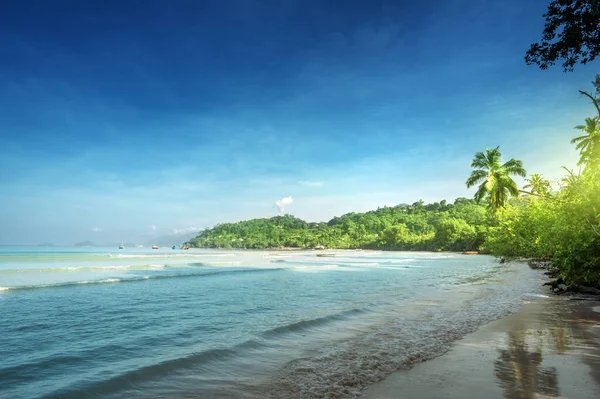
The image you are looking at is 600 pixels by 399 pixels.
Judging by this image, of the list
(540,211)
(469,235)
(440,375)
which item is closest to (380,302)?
(440,375)

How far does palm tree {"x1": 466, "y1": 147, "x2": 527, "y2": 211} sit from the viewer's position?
4506 centimetres

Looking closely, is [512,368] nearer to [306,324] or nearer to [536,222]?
[306,324]

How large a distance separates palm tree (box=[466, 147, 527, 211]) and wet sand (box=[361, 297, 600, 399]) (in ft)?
125

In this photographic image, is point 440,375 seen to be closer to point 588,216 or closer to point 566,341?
point 566,341

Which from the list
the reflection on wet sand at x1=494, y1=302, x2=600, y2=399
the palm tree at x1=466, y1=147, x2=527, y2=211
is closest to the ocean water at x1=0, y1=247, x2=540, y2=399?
the reflection on wet sand at x1=494, y1=302, x2=600, y2=399

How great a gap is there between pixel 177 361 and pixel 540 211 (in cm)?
2611

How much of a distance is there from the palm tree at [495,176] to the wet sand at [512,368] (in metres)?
38.1

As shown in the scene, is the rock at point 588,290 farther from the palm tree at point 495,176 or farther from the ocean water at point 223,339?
the palm tree at point 495,176

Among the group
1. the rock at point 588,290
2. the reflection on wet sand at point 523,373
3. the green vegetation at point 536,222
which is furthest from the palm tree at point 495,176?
the reflection on wet sand at point 523,373

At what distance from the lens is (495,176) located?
45.4 metres

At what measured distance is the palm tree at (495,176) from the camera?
45.1m

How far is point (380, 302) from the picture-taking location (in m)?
16.2

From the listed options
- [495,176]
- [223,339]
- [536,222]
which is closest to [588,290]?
[536,222]

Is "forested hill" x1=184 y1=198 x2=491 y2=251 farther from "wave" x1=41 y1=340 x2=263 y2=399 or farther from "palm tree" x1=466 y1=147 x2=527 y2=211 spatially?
"wave" x1=41 y1=340 x2=263 y2=399
